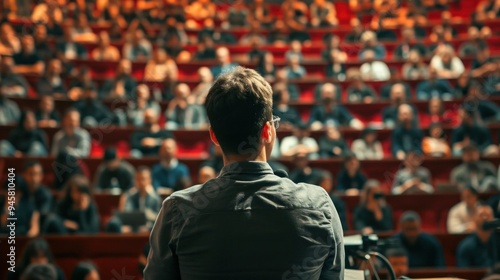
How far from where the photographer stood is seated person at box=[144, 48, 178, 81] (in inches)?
236

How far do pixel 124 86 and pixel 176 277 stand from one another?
485 cm

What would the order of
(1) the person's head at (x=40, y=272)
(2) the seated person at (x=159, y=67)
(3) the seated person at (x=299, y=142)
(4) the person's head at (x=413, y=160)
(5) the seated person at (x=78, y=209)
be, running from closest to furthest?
(1) the person's head at (x=40, y=272), (5) the seated person at (x=78, y=209), (4) the person's head at (x=413, y=160), (3) the seated person at (x=299, y=142), (2) the seated person at (x=159, y=67)

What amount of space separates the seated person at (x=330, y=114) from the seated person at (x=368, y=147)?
1.25ft

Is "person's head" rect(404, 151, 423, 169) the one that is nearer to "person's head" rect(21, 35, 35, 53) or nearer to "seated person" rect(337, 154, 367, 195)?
"seated person" rect(337, 154, 367, 195)

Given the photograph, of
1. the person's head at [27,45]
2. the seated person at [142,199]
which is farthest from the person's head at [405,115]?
the person's head at [27,45]

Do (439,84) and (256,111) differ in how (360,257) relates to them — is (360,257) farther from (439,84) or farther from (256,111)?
(439,84)

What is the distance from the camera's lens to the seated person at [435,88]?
18.7ft

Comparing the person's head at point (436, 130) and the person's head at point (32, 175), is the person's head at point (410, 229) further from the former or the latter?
the person's head at point (32, 175)

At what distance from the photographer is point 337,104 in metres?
5.43

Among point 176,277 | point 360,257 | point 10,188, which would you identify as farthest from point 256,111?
point 10,188

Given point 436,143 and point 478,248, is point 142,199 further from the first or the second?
point 436,143

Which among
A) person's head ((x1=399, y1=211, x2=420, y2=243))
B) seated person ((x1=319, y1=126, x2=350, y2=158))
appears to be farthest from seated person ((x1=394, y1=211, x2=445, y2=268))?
seated person ((x1=319, y1=126, x2=350, y2=158))

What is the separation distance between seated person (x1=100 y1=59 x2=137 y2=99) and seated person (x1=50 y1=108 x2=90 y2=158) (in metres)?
0.92

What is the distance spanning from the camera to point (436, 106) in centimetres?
523
